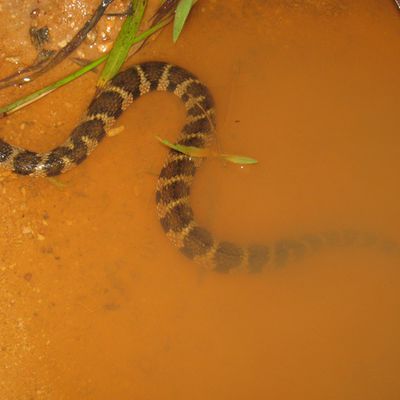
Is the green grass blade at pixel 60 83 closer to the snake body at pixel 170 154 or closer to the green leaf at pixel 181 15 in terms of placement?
the snake body at pixel 170 154

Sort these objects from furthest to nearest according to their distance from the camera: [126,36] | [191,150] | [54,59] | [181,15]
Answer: [54,59]
[126,36]
[191,150]
[181,15]

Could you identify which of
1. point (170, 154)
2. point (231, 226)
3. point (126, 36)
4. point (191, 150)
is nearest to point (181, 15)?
point (126, 36)

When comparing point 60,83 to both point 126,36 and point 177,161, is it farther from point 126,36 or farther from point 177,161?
point 177,161

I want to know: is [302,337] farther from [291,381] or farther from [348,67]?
[348,67]

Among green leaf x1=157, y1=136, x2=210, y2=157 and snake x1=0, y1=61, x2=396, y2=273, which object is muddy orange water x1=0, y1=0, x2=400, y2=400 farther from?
green leaf x1=157, y1=136, x2=210, y2=157

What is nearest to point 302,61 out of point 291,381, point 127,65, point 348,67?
point 348,67

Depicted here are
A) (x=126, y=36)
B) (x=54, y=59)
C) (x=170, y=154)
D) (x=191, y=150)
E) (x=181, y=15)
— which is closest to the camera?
(x=181, y=15)

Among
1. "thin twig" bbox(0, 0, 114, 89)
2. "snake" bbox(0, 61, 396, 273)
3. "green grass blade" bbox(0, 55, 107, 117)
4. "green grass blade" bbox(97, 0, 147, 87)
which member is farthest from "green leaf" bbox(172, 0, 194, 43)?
"thin twig" bbox(0, 0, 114, 89)
